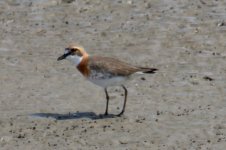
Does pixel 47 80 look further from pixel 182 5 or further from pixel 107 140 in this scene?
pixel 182 5

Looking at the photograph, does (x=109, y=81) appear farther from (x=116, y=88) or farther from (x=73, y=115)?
(x=116, y=88)

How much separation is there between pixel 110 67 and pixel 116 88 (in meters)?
1.43

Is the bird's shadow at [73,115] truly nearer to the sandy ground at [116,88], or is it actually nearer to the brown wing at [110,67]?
the sandy ground at [116,88]

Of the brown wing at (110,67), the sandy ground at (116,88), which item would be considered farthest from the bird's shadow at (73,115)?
the brown wing at (110,67)

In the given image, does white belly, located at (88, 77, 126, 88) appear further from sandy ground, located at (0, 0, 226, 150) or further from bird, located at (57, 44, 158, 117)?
sandy ground, located at (0, 0, 226, 150)

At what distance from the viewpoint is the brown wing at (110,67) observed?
13.2m

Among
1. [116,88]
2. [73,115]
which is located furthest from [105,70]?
[116,88]

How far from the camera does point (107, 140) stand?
12.1 m

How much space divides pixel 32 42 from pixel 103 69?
4.33 metres

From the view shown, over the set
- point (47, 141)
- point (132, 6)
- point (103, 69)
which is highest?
point (132, 6)

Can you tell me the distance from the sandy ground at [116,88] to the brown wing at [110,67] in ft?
2.11

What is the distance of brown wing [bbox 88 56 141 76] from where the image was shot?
518 inches

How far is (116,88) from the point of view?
14.6 metres

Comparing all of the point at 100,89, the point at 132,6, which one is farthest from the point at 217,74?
the point at 132,6
